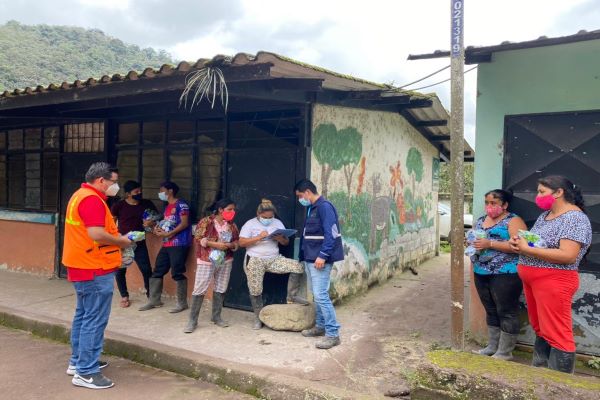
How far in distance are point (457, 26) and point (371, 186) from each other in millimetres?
3947

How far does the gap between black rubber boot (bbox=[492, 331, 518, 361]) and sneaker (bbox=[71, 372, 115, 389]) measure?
3.53 meters

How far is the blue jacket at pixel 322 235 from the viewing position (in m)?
4.93

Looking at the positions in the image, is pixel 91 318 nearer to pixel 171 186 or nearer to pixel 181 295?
pixel 181 295

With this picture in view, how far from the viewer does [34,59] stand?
45.3m

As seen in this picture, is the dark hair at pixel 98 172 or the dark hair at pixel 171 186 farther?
the dark hair at pixel 171 186

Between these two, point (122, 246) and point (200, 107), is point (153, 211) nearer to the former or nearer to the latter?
point (200, 107)

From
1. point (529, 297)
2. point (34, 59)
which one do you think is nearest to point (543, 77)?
point (529, 297)

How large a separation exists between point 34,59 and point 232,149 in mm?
47560

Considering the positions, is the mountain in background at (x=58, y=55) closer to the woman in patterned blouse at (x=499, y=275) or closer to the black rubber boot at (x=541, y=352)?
the woman in patterned blouse at (x=499, y=275)

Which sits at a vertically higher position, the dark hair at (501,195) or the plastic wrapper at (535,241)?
the dark hair at (501,195)

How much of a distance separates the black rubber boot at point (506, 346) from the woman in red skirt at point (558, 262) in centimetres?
57

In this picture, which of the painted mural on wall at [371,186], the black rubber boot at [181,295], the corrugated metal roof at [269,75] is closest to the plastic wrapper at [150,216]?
the black rubber boot at [181,295]

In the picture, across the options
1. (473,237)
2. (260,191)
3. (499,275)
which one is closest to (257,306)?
(260,191)

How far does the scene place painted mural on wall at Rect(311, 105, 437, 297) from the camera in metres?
6.32
